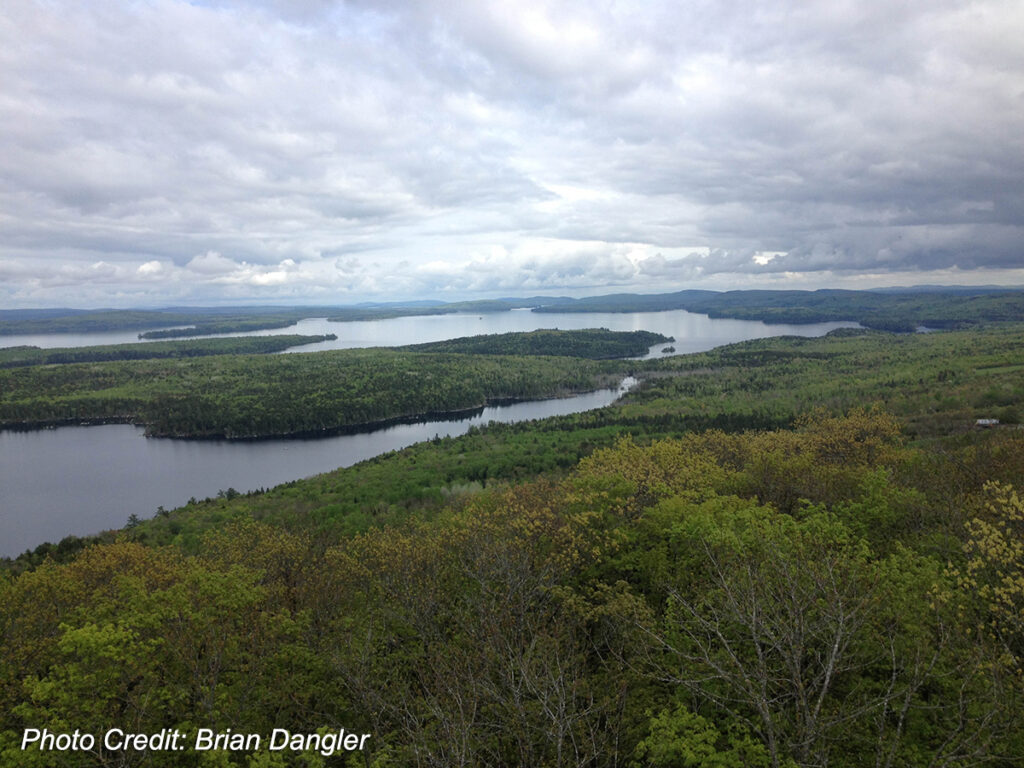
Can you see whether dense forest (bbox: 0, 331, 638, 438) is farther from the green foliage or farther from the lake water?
the lake water

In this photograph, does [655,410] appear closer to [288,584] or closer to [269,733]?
[288,584]

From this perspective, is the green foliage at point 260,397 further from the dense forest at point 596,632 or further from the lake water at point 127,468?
the dense forest at point 596,632

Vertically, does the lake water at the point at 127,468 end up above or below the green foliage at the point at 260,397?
below

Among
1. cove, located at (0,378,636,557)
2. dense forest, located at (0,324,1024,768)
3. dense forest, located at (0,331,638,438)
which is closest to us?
dense forest, located at (0,324,1024,768)

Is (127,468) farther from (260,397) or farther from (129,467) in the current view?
A: (260,397)

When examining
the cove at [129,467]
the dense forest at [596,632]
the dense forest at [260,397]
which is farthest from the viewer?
the dense forest at [260,397]

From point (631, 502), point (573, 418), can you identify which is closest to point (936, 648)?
point (631, 502)

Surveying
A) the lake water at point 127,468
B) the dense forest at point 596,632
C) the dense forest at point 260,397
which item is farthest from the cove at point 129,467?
the dense forest at point 596,632

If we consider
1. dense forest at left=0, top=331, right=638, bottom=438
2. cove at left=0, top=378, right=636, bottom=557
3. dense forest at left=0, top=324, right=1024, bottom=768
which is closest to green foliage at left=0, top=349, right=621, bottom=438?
dense forest at left=0, top=331, right=638, bottom=438
